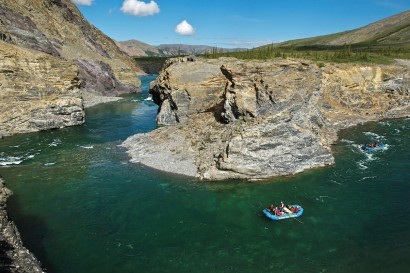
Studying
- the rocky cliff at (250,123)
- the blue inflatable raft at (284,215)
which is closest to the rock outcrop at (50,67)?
the rocky cliff at (250,123)

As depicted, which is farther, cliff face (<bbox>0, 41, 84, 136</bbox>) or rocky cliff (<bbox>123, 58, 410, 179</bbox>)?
cliff face (<bbox>0, 41, 84, 136</bbox>)

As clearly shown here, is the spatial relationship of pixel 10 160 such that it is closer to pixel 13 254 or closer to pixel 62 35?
pixel 13 254

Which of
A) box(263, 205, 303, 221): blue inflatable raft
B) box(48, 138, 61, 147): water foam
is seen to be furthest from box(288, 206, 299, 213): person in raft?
box(48, 138, 61, 147): water foam

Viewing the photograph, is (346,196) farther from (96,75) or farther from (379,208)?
(96,75)

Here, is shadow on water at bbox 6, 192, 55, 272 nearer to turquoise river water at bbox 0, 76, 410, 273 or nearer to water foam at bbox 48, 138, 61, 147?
turquoise river water at bbox 0, 76, 410, 273

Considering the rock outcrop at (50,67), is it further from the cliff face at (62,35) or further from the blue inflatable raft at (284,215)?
the blue inflatable raft at (284,215)

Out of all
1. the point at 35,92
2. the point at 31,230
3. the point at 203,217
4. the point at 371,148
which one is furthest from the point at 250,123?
the point at 35,92

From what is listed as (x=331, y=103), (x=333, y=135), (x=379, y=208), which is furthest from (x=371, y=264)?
(x=331, y=103)
